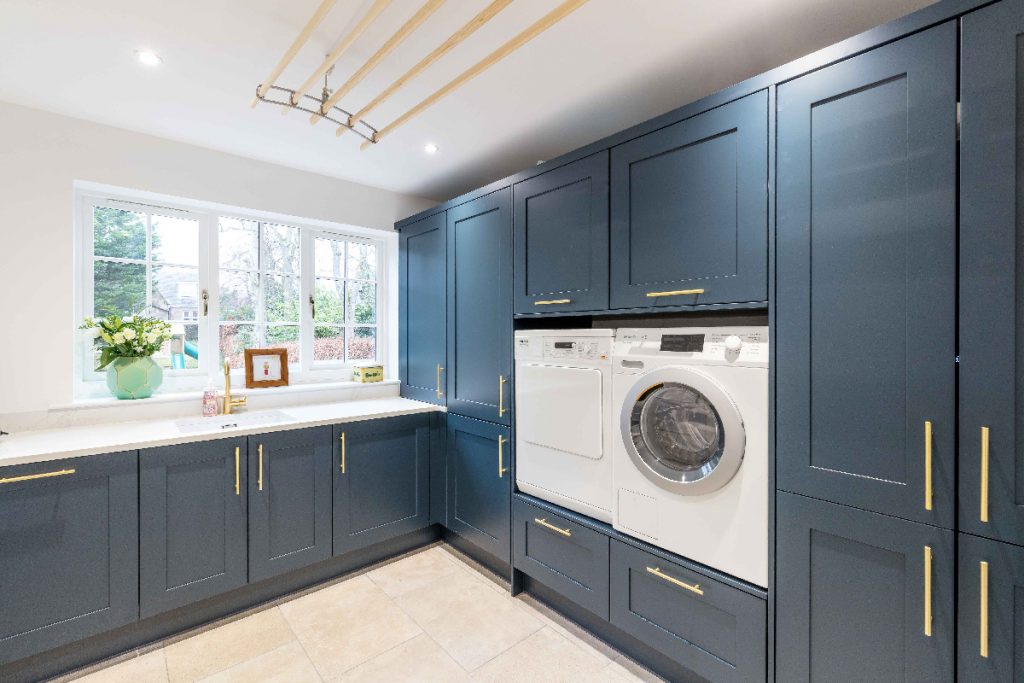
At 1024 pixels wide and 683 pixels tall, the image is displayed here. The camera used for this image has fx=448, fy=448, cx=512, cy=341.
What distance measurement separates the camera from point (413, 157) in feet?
8.68

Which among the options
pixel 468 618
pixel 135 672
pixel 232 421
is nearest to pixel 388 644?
pixel 468 618

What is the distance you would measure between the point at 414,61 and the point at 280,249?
5.90 ft

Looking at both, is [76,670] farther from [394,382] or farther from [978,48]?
[978,48]

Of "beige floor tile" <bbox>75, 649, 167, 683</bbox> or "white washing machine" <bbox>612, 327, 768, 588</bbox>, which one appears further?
"beige floor tile" <bbox>75, 649, 167, 683</bbox>

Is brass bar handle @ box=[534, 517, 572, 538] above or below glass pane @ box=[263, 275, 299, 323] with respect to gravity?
below

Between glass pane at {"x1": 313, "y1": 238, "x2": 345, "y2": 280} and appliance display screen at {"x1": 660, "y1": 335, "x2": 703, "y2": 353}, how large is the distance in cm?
246

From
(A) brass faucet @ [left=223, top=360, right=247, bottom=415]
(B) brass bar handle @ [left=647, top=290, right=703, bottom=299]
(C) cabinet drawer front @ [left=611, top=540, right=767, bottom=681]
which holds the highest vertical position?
(B) brass bar handle @ [left=647, top=290, right=703, bottom=299]

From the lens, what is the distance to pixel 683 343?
164cm

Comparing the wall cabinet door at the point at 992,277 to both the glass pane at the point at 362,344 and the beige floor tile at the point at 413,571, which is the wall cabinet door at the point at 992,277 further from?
the glass pane at the point at 362,344

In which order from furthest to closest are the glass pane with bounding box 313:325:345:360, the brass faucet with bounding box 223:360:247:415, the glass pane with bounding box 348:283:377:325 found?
the glass pane with bounding box 348:283:377:325 < the glass pane with bounding box 313:325:345:360 < the brass faucet with bounding box 223:360:247:415

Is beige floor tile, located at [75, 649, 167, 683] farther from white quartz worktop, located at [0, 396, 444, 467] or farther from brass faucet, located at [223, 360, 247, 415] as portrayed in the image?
brass faucet, located at [223, 360, 247, 415]

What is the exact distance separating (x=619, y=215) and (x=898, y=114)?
2.94 feet

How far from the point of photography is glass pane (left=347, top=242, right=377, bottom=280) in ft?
10.9

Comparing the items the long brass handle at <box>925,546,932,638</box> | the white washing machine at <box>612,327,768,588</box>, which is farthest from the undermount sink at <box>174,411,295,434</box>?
the long brass handle at <box>925,546,932,638</box>
